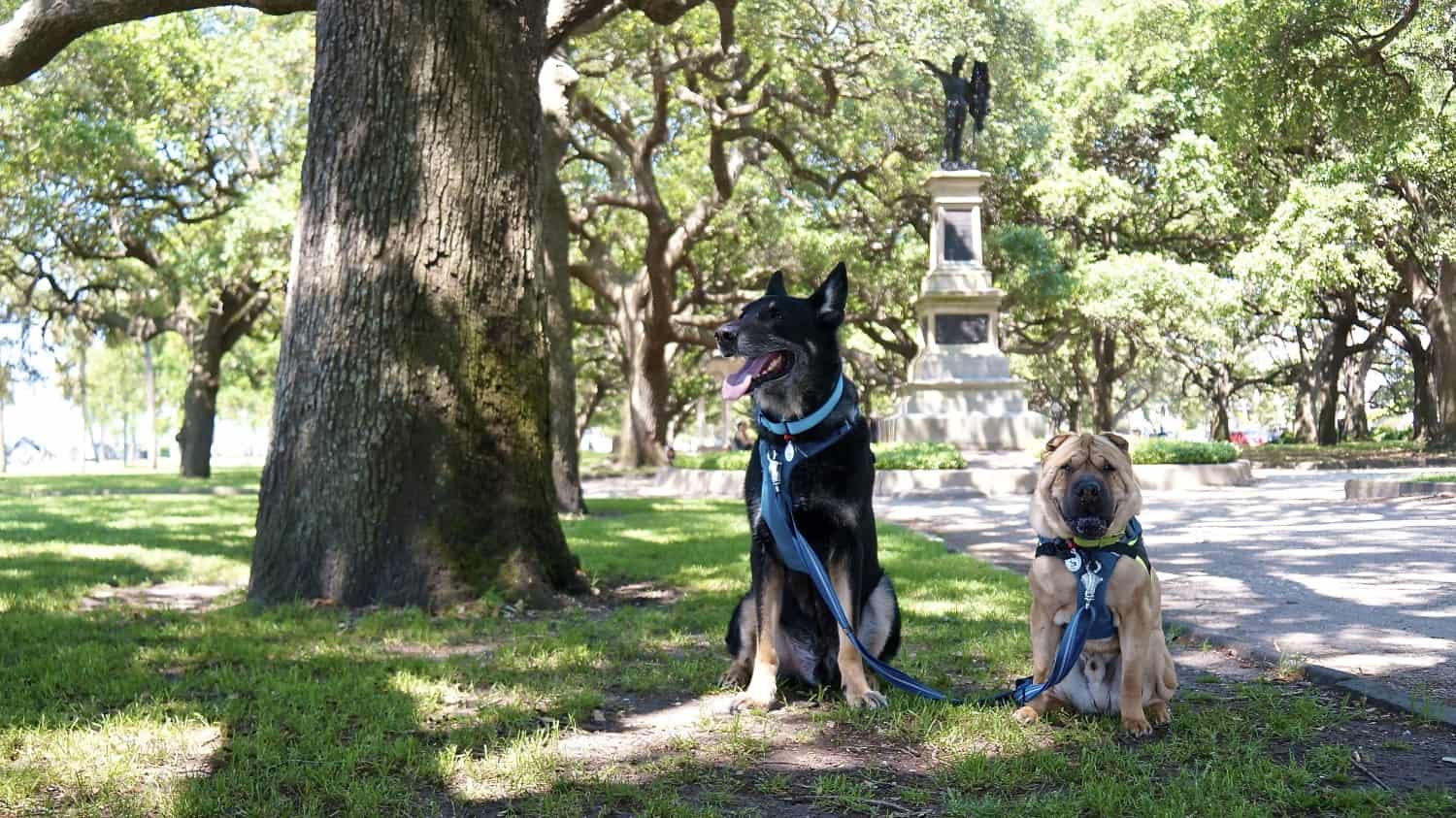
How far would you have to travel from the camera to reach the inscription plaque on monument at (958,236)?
80.7 feet

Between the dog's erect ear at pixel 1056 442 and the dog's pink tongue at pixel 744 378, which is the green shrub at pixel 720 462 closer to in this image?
the dog's pink tongue at pixel 744 378

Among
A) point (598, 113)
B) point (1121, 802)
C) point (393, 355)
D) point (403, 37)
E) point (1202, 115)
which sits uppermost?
point (1202, 115)

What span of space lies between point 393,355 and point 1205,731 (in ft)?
15.7

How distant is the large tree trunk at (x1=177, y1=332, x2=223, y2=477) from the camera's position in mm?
27266

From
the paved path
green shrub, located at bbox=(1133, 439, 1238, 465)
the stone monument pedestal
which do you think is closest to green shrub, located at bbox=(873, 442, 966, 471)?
the paved path

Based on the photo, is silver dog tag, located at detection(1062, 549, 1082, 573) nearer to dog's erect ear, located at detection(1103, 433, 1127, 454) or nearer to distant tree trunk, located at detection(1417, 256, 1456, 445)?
dog's erect ear, located at detection(1103, 433, 1127, 454)

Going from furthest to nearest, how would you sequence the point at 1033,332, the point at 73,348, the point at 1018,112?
the point at 1033,332
the point at 73,348
the point at 1018,112

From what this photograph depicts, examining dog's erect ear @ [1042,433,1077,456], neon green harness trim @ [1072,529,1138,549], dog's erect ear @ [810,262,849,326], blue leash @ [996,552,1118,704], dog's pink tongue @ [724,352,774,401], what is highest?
dog's erect ear @ [810,262,849,326]

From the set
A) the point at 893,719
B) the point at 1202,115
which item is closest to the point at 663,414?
the point at 1202,115

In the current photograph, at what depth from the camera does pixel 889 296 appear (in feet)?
102

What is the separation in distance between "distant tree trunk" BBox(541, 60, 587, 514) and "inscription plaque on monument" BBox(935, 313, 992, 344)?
12.9m

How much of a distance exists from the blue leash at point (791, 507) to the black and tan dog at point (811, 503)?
0.03 m

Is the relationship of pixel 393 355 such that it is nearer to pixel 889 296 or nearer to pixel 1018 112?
pixel 1018 112

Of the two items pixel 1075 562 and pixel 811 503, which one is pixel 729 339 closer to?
pixel 811 503
